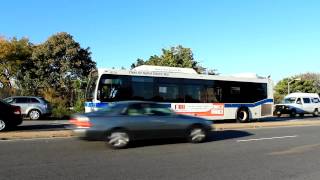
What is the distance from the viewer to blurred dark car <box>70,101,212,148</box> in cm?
1370

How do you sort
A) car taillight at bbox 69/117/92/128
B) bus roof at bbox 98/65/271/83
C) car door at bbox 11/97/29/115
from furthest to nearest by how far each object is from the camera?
1. car door at bbox 11/97/29/115
2. bus roof at bbox 98/65/271/83
3. car taillight at bbox 69/117/92/128

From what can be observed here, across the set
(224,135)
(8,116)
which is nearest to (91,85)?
(8,116)

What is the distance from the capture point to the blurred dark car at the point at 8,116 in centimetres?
1921

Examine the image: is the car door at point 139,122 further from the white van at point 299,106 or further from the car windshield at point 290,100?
the car windshield at point 290,100

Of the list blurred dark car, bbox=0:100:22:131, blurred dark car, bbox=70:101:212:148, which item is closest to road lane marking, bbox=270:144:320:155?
blurred dark car, bbox=70:101:212:148

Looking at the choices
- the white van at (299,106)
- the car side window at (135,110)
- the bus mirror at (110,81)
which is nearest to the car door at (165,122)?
the car side window at (135,110)

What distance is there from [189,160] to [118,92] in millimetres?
11105

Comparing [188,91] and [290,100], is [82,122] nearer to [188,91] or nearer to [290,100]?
[188,91]

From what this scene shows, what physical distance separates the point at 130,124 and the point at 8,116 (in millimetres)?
7444

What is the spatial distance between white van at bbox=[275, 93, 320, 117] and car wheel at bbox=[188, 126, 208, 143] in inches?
1007

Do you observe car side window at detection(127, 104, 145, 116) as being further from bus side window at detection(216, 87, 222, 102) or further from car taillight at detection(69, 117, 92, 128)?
bus side window at detection(216, 87, 222, 102)

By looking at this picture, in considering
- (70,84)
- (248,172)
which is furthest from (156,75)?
(70,84)

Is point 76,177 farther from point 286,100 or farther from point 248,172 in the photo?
point 286,100

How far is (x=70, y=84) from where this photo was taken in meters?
47.8
